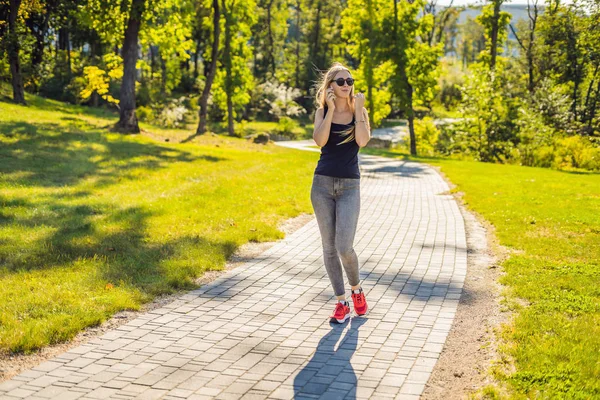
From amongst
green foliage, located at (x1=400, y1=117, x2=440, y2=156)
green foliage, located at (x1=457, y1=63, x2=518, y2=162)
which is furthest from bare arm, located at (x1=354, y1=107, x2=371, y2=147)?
green foliage, located at (x1=400, y1=117, x2=440, y2=156)

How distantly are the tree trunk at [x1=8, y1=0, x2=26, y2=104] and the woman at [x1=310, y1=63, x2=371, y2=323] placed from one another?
19986 mm

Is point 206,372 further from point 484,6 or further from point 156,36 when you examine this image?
point 484,6

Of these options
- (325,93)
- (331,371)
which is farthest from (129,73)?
(331,371)

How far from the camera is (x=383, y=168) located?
23219 millimetres

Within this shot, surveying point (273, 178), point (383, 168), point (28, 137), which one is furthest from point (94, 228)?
point (383, 168)

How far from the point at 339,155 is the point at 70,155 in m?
12.4

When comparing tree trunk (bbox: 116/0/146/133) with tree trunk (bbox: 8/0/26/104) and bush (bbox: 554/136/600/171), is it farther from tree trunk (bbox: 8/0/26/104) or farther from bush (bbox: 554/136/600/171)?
bush (bbox: 554/136/600/171)

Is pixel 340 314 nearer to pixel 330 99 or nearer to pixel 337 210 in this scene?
pixel 337 210

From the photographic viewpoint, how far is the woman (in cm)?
589

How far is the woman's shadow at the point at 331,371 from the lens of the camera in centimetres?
460

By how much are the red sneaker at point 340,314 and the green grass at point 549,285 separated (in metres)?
1.49

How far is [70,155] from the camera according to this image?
16.6 m

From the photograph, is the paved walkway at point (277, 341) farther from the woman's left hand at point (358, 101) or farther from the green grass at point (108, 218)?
the woman's left hand at point (358, 101)

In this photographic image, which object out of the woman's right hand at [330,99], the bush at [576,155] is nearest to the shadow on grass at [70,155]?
the woman's right hand at [330,99]
